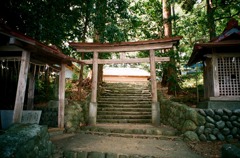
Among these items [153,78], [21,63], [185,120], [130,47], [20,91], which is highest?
[130,47]

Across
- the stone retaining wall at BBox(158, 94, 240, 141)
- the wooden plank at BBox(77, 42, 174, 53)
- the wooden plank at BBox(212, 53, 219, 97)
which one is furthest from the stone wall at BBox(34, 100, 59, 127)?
the wooden plank at BBox(212, 53, 219, 97)

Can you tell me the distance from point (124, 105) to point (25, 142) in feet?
26.9

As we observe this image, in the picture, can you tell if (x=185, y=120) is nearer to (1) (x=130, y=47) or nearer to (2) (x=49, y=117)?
(1) (x=130, y=47)

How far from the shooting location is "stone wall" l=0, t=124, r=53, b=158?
3.52m

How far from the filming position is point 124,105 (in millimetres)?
11656

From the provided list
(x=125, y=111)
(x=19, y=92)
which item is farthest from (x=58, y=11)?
(x=125, y=111)

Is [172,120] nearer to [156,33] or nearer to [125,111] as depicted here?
[125,111]

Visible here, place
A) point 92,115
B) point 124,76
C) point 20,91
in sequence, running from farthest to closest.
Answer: point 124,76
point 92,115
point 20,91

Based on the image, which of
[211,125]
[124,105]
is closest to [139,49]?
[124,105]

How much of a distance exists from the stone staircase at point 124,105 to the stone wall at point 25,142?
552 centimetres

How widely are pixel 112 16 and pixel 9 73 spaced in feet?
19.9

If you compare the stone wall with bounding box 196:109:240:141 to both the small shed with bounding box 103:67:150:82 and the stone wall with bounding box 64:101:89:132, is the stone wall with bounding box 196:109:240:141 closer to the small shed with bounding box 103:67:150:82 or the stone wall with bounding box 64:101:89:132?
the stone wall with bounding box 64:101:89:132

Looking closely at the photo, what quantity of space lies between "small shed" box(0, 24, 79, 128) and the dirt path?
5.20 feet

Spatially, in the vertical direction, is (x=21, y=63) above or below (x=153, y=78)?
above
